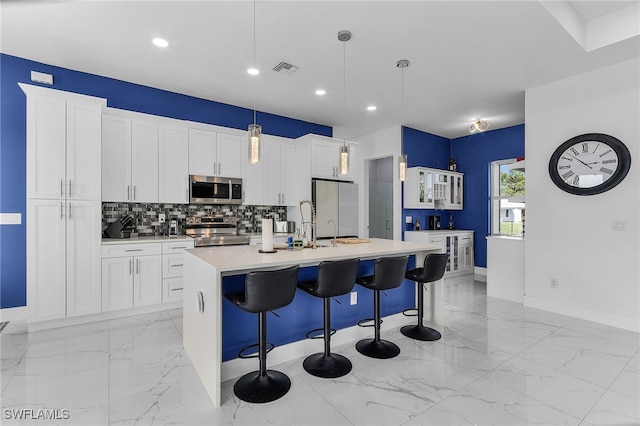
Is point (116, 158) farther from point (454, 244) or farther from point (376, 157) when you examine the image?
point (454, 244)

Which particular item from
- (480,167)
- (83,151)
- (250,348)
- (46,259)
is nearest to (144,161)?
(83,151)

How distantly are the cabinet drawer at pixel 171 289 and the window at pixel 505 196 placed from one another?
229 inches

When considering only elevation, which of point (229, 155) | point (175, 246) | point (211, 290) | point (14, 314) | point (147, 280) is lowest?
point (14, 314)

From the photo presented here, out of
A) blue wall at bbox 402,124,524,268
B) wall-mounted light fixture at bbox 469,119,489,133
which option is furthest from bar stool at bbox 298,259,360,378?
wall-mounted light fixture at bbox 469,119,489,133

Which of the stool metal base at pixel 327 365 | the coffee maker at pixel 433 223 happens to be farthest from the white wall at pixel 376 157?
the stool metal base at pixel 327 365

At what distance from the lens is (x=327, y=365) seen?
2.55 metres

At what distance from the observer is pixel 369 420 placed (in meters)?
1.91

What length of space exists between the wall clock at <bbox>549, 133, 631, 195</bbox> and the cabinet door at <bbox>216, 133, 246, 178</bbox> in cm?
426

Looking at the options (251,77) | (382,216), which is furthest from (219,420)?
(382,216)

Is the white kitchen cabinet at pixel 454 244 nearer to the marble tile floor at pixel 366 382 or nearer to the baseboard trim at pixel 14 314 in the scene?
the marble tile floor at pixel 366 382

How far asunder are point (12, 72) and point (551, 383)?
5948mm

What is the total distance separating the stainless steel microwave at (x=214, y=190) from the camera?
4438 mm

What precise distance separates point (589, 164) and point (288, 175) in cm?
406

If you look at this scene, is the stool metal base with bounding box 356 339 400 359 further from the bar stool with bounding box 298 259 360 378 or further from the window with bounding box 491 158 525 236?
the window with bounding box 491 158 525 236
